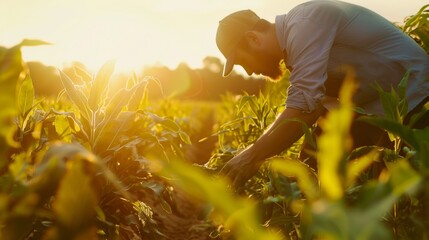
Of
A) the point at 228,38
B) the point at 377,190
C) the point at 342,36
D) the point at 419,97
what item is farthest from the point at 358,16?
the point at 377,190

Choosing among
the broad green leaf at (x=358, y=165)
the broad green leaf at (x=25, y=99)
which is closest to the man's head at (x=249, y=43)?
the broad green leaf at (x=25, y=99)

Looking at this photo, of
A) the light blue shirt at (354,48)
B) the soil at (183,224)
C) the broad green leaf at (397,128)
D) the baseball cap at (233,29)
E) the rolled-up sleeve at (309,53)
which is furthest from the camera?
the soil at (183,224)

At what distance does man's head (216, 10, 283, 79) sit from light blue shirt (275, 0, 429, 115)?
0.10m

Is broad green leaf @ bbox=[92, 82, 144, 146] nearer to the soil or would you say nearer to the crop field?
the crop field

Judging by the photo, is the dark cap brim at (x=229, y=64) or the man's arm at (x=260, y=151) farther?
the dark cap brim at (x=229, y=64)

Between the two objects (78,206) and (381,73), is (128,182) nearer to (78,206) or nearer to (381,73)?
(381,73)

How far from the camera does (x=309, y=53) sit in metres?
2.29

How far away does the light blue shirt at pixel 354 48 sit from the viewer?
2.33 meters

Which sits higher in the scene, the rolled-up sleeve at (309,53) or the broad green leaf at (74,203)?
the broad green leaf at (74,203)

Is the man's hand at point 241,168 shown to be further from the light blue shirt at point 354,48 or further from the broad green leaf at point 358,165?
the broad green leaf at point 358,165

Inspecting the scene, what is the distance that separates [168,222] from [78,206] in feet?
10.7

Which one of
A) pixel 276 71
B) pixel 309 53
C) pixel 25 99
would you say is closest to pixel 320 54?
pixel 309 53

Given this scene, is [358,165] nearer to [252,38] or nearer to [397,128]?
[397,128]

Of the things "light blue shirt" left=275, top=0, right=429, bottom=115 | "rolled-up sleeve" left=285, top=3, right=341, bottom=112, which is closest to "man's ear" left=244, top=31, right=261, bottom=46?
"light blue shirt" left=275, top=0, right=429, bottom=115
